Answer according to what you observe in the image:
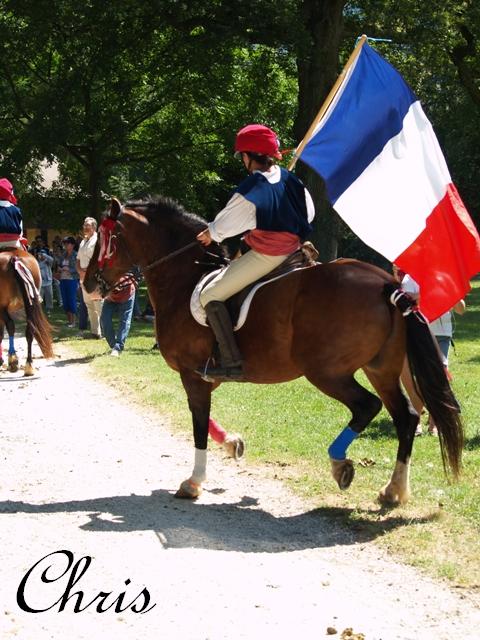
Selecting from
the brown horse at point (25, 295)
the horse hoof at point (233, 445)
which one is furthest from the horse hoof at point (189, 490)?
the brown horse at point (25, 295)

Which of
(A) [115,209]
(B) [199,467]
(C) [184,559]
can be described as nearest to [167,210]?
(A) [115,209]

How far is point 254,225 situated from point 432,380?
1844 millimetres

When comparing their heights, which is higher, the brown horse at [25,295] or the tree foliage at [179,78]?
the tree foliage at [179,78]

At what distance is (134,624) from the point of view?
4.97 meters

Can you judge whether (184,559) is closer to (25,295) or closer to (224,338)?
(224,338)

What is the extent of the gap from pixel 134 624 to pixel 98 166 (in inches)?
1076

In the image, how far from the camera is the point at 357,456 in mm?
8977

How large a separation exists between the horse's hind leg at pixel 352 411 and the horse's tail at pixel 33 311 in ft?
28.3

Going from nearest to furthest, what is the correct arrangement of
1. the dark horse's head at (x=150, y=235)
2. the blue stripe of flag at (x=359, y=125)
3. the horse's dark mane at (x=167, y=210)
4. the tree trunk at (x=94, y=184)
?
the blue stripe of flag at (x=359, y=125) → the dark horse's head at (x=150, y=235) → the horse's dark mane at (x=167, y=210) → the tree trunk at (x=94, y=184)

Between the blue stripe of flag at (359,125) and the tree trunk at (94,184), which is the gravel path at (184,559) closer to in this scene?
the blue stripe of flag at (359,125)

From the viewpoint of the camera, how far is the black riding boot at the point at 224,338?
751 centimetres

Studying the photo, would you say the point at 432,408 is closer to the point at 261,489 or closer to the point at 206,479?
the point at 261,489

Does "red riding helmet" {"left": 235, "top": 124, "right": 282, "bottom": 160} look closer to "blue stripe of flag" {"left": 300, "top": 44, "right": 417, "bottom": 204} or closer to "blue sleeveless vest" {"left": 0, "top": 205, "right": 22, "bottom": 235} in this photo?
"blue stripe of flag" {"left": 300, "top": 44, "right": 417, "bottom": 204}

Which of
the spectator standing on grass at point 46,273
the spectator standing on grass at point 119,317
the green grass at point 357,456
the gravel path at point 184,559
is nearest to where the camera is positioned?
the gravel path at point 184,559
